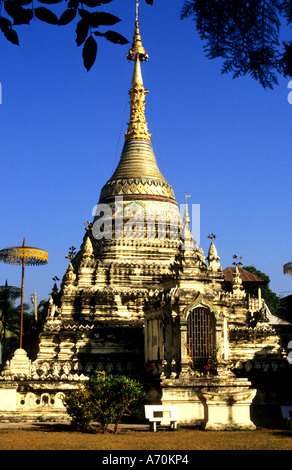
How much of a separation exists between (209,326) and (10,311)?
25.2 metres

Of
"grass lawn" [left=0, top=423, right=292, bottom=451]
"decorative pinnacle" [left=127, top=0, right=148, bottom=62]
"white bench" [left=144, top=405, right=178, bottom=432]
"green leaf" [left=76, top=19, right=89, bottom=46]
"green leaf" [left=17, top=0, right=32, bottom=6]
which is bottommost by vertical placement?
"grass lawn" [left=0, top=423, right=292, bottom=451]

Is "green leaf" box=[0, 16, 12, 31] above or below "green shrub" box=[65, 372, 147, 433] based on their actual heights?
above

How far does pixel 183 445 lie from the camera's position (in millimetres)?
16219

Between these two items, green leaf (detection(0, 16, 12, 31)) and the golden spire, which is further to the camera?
the golden spire

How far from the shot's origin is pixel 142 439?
17.5 m

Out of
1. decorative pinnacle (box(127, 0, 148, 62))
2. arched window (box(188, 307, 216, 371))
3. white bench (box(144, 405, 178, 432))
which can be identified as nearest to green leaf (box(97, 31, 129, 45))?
white bench (box(144, 405, 178, 432))

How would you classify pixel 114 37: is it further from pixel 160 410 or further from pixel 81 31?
pixel 160 410

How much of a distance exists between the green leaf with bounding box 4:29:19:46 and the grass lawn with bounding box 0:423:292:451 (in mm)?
11245

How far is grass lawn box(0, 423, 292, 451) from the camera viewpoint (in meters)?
15.9

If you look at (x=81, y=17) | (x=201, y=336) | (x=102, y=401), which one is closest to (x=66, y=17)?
(x=81, y=17)

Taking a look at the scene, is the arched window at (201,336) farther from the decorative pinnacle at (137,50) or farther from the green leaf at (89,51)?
the decorative pinnacle at (137,50)

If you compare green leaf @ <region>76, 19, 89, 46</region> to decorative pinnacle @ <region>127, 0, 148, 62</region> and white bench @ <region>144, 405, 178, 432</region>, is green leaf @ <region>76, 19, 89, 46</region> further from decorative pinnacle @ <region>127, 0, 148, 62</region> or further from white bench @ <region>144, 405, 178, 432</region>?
decorative pinnacle @ <region>127, 0, 148, 62</region>
